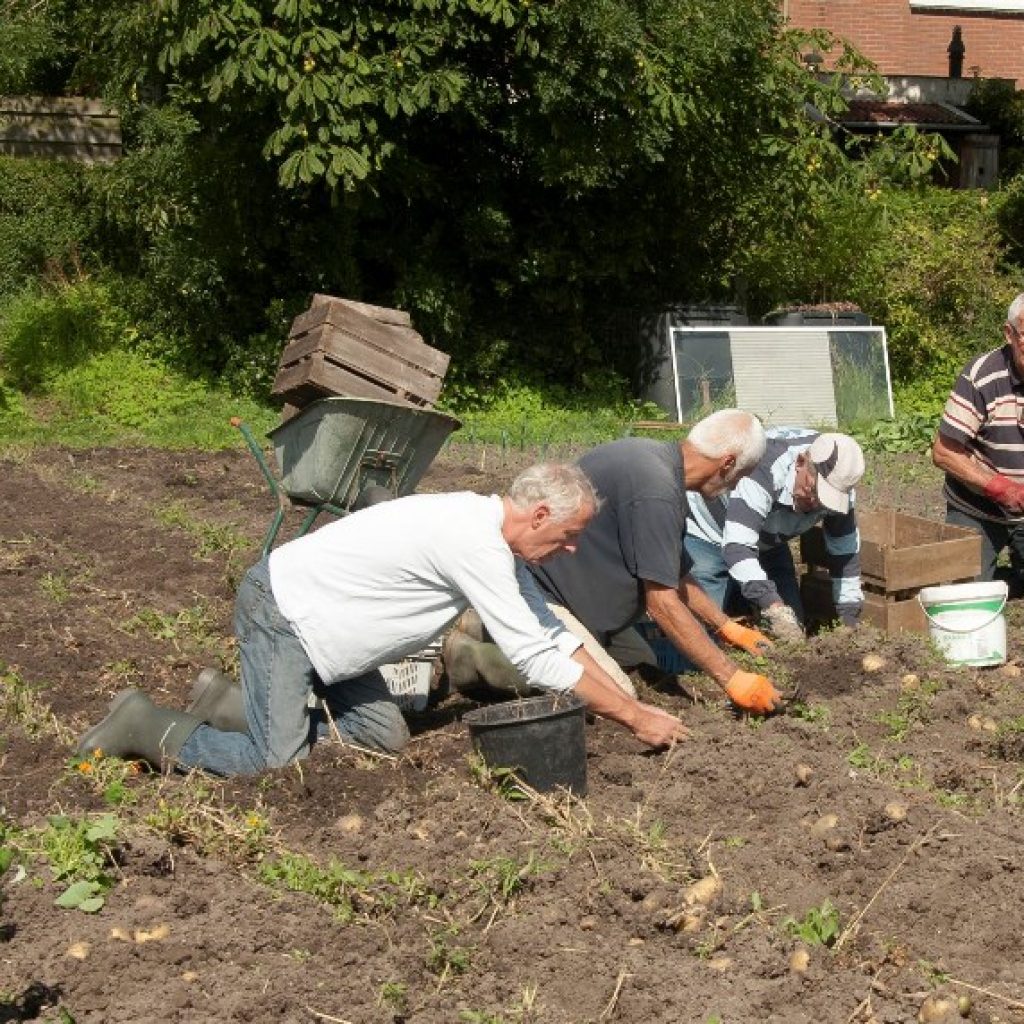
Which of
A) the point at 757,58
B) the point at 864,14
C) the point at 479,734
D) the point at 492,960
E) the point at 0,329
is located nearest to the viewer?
the point at 492,960

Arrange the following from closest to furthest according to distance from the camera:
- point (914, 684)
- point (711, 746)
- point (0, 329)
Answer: point (711, 746) < point (914, 684) < point (0, 329)

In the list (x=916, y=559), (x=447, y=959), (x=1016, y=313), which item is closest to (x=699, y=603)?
(x=916, y=559)

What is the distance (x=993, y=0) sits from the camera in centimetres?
2673

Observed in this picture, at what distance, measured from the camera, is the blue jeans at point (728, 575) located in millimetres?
8016

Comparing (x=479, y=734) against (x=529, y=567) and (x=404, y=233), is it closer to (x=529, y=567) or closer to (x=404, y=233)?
(x=529, y=567)

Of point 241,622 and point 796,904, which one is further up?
point 241,622

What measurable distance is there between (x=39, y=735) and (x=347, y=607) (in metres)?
1.47

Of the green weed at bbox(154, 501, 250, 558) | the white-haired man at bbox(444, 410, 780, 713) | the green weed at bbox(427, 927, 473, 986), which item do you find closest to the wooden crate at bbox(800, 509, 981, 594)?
the white-haired man at bbox(444, 410, 780, 713)

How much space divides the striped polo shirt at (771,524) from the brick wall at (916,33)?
18.9 metres

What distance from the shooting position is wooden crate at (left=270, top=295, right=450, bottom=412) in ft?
26.4

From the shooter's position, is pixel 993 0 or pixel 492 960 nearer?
pixel 492 960

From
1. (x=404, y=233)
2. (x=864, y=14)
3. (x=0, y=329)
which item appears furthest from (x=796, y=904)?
(x=864, y=14)

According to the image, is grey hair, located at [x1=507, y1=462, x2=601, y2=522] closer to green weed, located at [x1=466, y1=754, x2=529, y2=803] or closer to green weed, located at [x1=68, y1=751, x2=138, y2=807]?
green weed, located at [x1=466, y1=754, x2=529, y2=803]

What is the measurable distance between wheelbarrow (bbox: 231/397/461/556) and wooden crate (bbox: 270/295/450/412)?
0.60 meters
